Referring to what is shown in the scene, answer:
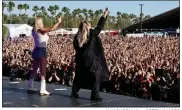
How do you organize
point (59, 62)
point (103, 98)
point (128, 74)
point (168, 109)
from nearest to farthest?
point (168, 109)
point (103, 98)
point (128, 74)
point (59, 62)

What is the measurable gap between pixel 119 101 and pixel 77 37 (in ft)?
3.39

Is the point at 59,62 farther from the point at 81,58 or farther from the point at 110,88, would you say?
the point at 81,58

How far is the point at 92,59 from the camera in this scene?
609 cm

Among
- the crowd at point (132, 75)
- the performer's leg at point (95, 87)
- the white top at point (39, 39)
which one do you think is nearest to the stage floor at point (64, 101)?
the performer's leg at point (95, 87)

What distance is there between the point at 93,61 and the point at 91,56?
0.07m

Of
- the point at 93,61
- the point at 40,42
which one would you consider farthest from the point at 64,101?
the point at 40,42

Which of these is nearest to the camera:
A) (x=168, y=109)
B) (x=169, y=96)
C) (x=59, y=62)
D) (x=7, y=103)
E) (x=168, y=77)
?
(x=168, y=109)

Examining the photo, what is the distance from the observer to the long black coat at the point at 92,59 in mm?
6062

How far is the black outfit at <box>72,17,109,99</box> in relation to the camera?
19.9 ft

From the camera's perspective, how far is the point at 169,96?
27.8 ft

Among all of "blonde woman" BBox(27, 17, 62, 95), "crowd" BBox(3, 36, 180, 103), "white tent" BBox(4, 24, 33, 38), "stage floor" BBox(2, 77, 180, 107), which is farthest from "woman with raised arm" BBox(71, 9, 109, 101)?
"white tent" BBox(4, 24, 33, 38)

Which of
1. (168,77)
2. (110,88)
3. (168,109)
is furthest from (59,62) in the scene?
(168,109)

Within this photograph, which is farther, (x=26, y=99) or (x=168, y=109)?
(x=26, y=99)

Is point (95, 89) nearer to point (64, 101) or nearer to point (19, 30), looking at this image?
point (64, 101)
